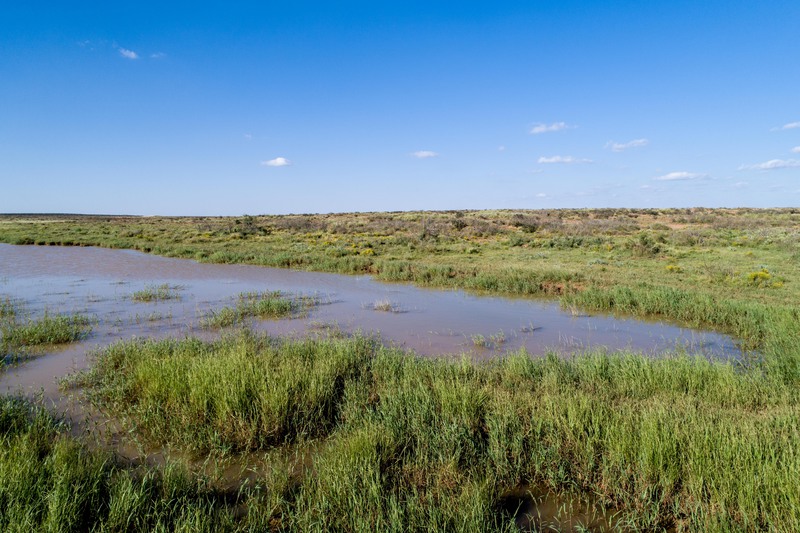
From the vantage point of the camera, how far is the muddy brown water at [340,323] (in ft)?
17.6

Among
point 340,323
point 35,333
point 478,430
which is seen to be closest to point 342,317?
point 340,323

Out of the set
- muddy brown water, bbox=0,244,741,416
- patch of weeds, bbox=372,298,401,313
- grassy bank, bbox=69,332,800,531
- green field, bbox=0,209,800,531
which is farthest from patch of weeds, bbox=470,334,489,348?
patch of weeds, bbox=372,298,401,313

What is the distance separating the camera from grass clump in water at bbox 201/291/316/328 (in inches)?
419

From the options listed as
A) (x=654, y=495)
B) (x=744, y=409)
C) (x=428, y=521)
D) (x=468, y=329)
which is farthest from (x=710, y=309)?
(x=428, y=521)

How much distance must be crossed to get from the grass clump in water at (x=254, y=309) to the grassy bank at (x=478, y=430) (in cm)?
364

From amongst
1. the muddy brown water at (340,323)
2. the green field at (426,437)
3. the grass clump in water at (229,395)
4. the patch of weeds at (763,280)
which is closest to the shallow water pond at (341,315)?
the muddy brown water at (340,323)

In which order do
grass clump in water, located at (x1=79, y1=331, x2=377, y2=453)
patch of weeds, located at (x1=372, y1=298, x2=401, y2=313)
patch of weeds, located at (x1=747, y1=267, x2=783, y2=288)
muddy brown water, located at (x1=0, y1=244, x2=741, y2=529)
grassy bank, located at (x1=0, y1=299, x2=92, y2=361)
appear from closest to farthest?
grass clump in water, located at (x1=79, y1=331, x2=377, y2=453) < muddy brown water, located at (x1=0, y1=244, x2=741, y2=529) < grassy bank, located at (x1=0, y1=299, x2=92, y2=361) < patch of weeds, located at (x1=372, y1=298, x2=401, y2=313) < patch of weeds, located at (x1=747, y1=267, x2=783, y2=288)

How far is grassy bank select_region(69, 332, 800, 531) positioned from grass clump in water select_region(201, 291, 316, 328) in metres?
3.64

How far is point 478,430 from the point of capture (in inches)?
186

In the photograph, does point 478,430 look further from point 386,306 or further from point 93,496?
point 386,306

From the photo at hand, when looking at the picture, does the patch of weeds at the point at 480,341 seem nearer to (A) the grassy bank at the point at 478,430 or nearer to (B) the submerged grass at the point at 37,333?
(A) the grassy bank at the point at 478,430

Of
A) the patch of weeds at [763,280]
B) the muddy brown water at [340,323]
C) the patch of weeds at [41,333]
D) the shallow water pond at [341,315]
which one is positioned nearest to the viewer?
the muddy brown water at [340,323]

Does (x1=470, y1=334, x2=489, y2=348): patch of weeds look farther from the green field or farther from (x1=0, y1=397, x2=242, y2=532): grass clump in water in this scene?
(x1=0, y1=397, x2=242, y2=532): grass clump in water

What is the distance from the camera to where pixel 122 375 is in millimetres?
6383
